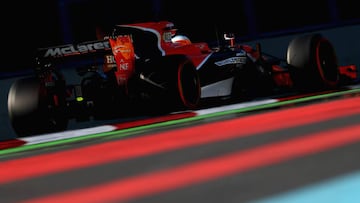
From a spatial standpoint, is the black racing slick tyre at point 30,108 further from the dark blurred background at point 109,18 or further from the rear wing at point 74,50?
the dark blurred background at point 109,18

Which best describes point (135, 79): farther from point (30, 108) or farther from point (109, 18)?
point (109, 18)

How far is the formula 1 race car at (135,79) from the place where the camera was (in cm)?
453

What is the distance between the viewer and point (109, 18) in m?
9.62

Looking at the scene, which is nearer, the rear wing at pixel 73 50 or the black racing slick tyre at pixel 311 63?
the rear wing at pixel 73 50

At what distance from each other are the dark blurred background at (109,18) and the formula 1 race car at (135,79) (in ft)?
12.9

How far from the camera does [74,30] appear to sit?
377 inches

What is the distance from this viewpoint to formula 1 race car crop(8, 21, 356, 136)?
4.53 metres

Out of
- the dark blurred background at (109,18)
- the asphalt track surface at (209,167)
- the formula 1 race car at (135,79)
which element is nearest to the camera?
the asphalt track surface at (209,167)

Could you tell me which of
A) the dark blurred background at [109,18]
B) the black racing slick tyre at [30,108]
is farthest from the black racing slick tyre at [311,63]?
the dark blurred background at [109,18]

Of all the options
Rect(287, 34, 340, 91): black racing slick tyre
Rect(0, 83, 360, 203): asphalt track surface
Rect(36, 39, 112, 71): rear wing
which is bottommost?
Rect(287, 34, 340, 91): black racing slick tyre

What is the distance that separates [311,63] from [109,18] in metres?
5.06

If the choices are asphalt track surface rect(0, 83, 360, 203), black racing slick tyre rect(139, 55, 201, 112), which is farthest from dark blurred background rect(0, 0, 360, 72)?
asphalt track surface rect(0, 83, 360, 203)

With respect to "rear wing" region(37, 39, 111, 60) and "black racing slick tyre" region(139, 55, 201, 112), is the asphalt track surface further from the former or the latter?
"rear wing" region(37, 39, 111, 60)

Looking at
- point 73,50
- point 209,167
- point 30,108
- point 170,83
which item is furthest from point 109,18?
point 209,167
